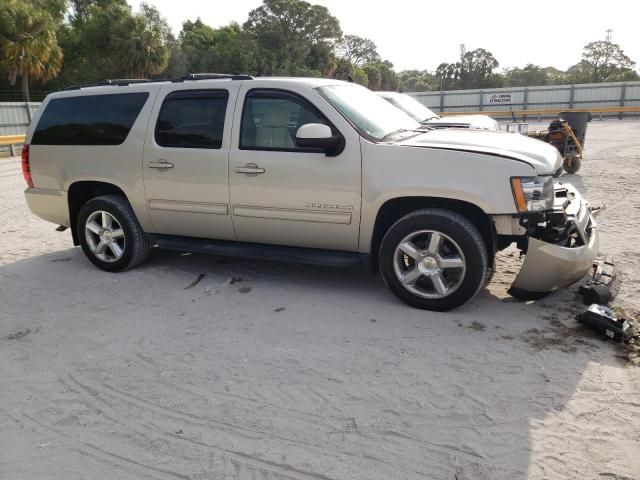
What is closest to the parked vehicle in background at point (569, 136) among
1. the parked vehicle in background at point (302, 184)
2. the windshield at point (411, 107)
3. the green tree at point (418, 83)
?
the windshield at point (411, 107)

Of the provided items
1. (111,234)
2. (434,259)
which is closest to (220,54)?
(111,234)

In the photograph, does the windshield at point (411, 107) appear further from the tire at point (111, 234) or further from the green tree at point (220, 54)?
the green tree at point (220, 54)

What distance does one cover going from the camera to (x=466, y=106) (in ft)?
123

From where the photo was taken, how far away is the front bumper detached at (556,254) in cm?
412

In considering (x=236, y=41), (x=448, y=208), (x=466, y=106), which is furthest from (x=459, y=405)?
(x=236, y=41)

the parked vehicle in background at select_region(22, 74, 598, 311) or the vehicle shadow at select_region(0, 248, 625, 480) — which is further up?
the parked vehicle in background at select_region(22, 74, 598, 311)

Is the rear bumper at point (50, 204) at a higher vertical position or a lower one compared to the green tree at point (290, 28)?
lower

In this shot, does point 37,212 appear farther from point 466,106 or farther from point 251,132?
point 466,106

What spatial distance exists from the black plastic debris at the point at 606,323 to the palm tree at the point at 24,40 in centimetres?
3700

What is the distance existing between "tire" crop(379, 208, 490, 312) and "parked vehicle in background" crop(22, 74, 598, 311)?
0.04 feet

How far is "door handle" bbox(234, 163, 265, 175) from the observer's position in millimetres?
4723

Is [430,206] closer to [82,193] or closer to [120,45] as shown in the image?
[82,193]

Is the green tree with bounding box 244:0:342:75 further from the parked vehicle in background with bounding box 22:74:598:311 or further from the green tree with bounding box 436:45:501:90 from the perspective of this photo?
the parked vehicle in background with bounding box 22:74:598:311

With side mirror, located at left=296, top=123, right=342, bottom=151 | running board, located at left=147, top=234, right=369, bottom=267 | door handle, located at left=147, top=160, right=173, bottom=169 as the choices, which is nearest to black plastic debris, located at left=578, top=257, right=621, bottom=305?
running board, located at left=147, top=234, right=369, bottom=267
